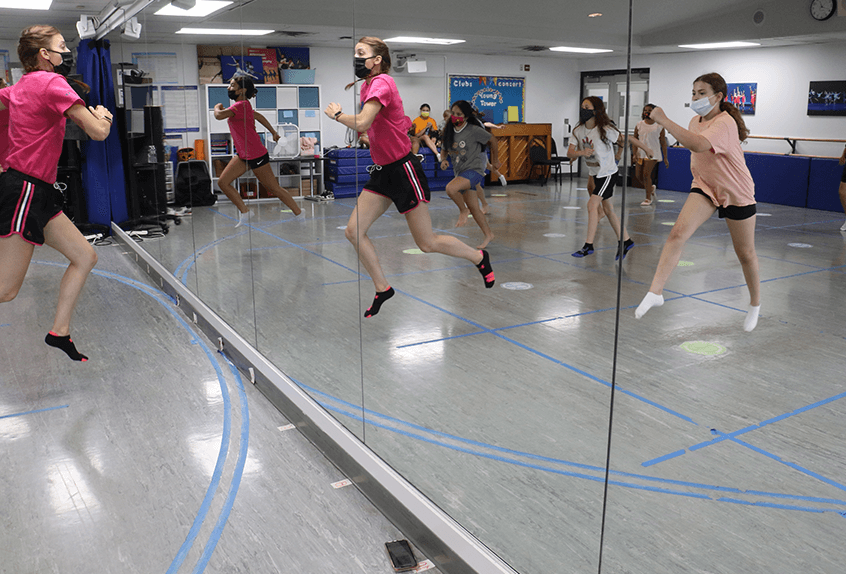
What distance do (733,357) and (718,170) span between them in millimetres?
721

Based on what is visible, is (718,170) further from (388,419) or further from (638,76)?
(388,419)

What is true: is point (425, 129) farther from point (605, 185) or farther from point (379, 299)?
point (379, 299)

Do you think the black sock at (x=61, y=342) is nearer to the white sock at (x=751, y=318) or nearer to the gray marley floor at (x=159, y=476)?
the gray marley floor at (x=159, y=476)

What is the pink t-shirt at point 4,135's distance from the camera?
12.4 ft

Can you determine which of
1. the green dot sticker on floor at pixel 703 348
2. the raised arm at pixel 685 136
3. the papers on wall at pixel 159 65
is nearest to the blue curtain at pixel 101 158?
the papers on wall at pixel 159 65

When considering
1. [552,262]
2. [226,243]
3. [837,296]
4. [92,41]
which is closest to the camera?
[837,296]

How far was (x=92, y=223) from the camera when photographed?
347 inches

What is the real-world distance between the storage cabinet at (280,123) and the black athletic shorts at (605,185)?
158 centimetres

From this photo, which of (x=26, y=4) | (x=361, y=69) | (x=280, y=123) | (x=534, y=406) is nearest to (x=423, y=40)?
(x=361, y=69)

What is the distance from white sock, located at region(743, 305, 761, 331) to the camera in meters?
1.44

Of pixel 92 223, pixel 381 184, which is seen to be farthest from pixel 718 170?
pixel 92 223

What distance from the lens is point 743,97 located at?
3.94 ft

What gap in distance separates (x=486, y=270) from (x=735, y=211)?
141cm

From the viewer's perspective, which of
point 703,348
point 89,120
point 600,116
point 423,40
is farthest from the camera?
point 89,120
